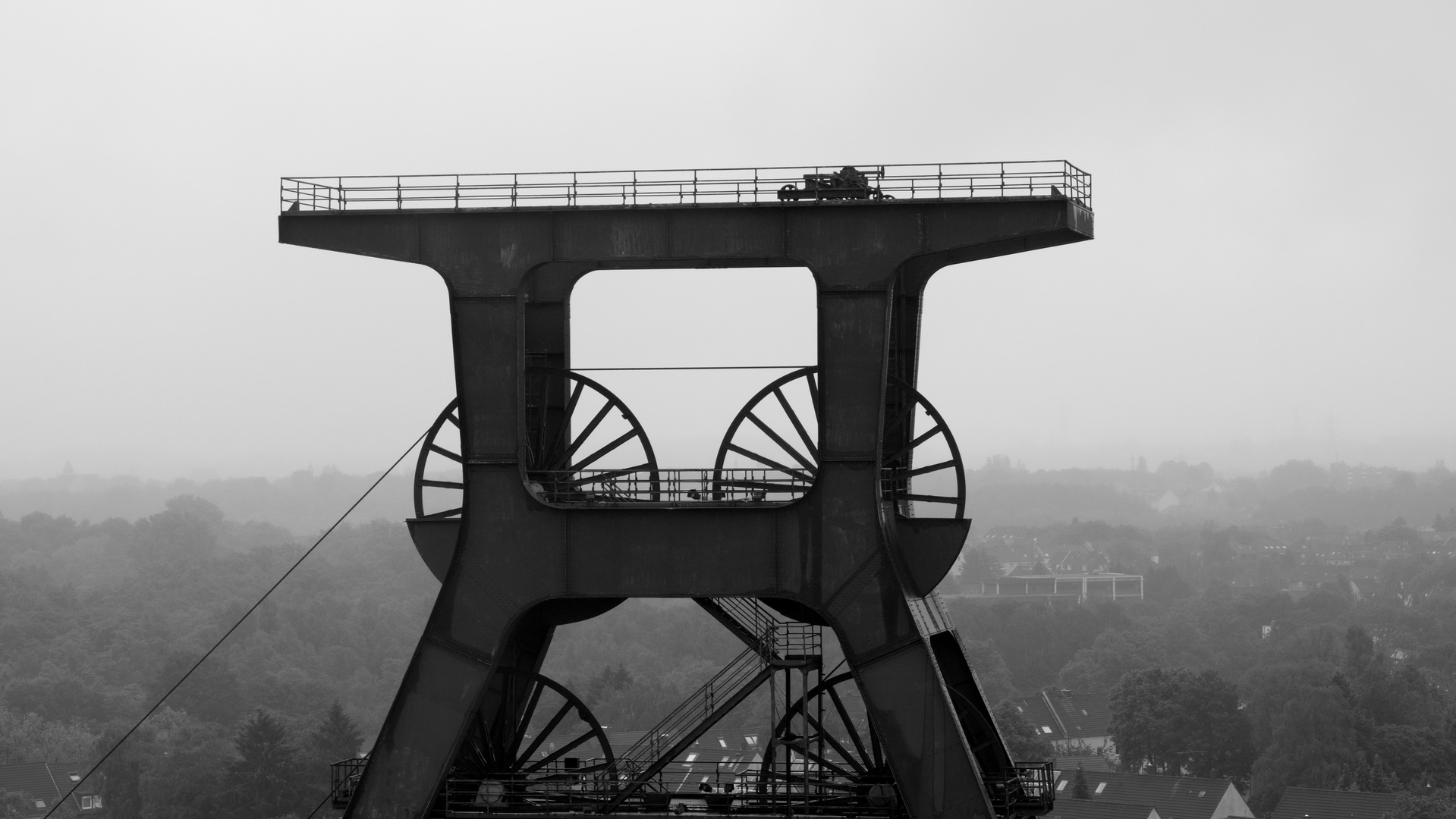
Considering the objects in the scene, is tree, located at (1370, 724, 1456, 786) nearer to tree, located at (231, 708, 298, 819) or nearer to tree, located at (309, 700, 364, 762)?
tree, located at (309, 700, 364, 762)

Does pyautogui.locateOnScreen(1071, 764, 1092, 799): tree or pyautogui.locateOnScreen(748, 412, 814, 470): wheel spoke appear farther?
pyautogui.locateOnScreen(1071, 764, 1092, 799): tree

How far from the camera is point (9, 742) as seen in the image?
103500 mm

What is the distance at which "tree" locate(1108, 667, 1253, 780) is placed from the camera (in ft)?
333

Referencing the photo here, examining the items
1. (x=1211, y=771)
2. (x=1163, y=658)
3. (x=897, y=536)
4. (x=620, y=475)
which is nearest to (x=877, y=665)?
(x=897, y=536)

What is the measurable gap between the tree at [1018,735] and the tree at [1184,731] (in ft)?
17.3

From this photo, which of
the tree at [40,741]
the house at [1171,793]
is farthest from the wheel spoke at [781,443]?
the tree at [40,741]

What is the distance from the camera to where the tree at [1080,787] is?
8725 centimetres

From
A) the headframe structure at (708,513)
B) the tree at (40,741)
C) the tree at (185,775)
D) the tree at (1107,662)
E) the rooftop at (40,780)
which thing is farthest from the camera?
the tree at (1107,662)

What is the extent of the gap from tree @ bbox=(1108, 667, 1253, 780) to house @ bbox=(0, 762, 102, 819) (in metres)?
56.4

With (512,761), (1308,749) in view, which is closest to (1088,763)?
(1308,749)

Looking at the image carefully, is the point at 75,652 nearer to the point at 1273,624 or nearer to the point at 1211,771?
the point at 1211,771

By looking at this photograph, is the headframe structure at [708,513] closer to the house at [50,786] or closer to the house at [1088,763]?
the house at [50,786]

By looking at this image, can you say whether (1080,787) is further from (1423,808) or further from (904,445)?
(904,445)

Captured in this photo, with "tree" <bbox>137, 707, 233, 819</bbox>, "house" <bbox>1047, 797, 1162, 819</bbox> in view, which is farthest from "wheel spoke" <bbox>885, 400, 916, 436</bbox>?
"tree" <bbox>137, 707, 233, 819</bbox>
